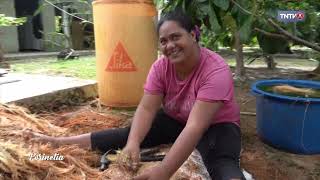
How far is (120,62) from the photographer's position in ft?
10.6

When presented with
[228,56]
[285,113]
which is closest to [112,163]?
[285,113]

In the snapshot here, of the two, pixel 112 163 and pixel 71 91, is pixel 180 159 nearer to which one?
pixel 112 163

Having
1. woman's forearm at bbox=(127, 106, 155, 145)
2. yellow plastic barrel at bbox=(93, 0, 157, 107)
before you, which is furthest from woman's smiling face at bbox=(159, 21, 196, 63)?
yellow plastic barrel at bbox=(93, 0, 157, 107)

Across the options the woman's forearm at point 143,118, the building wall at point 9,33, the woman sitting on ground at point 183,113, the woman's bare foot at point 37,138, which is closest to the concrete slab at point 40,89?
the woman's bare foot at point 37,138

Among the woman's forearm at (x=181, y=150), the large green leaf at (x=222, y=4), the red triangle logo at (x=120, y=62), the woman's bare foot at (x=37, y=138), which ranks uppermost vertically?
the large green leaf at (x=222, y=4)

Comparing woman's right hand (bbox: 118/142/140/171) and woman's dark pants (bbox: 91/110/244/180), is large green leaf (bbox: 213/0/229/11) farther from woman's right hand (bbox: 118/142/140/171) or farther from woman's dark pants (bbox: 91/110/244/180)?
woman's right hand (bbox: 118/142/140/171)

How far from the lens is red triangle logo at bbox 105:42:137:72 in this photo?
3.23m

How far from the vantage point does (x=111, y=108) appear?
340cm

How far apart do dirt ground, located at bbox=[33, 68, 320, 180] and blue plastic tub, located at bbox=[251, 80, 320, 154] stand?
0.07 meters

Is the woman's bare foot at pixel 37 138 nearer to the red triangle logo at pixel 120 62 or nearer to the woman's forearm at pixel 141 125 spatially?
the woman's forearm at pixel 141 125

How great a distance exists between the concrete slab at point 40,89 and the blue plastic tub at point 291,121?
1675mm

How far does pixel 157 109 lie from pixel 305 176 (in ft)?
3.16

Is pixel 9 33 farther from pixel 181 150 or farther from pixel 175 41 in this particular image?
pixel 181 150

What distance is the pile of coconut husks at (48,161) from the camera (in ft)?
5.71
